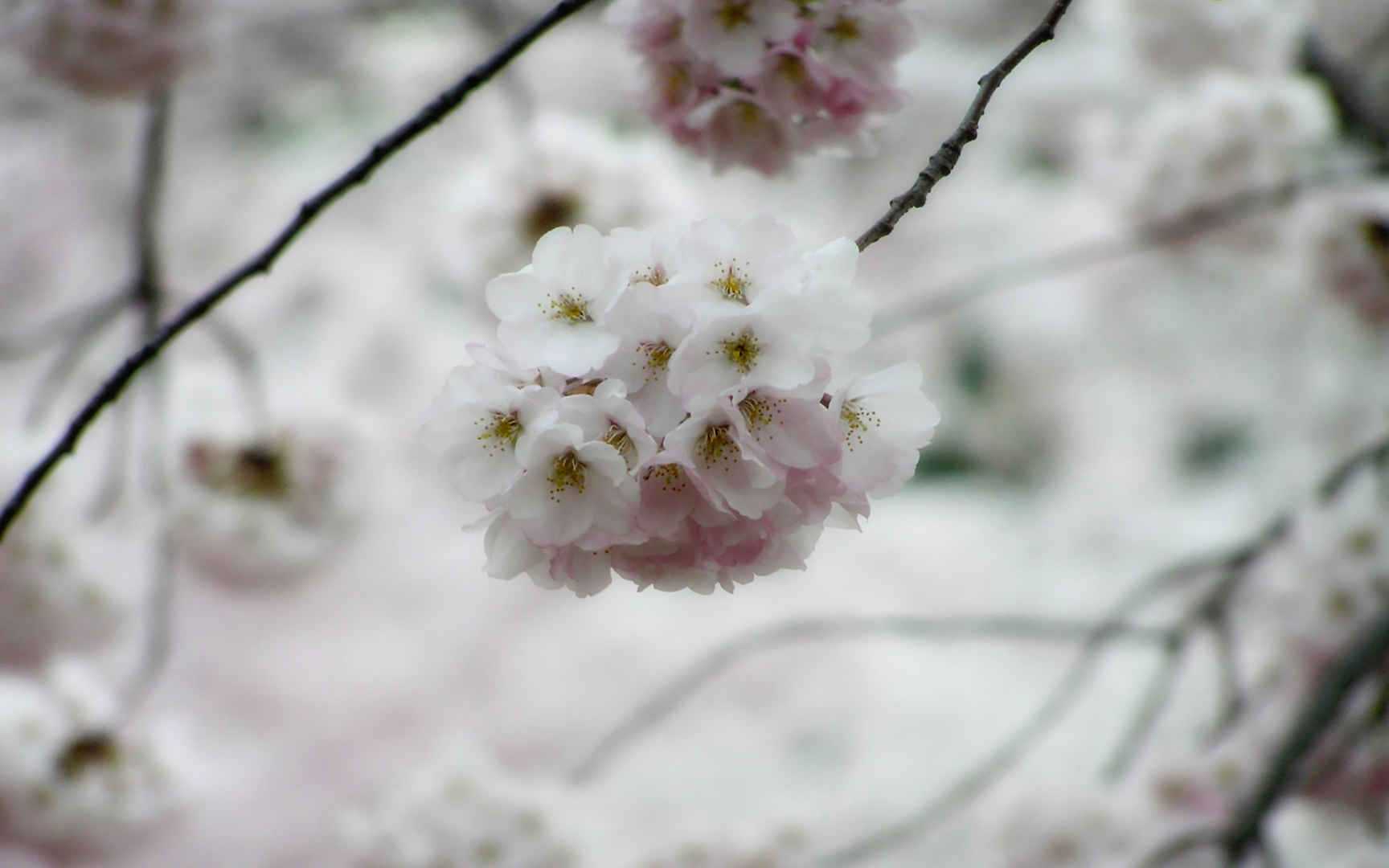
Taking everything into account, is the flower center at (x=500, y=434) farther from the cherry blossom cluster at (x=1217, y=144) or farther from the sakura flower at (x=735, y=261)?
the cherry blossom cluster at (x=1217, y=144)

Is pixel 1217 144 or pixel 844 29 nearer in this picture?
pixel 844 29

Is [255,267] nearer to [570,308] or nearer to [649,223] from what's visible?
[570,308]

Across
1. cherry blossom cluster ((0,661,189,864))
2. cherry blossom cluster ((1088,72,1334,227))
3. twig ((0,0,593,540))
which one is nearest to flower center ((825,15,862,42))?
twig ((0,0,593,540))

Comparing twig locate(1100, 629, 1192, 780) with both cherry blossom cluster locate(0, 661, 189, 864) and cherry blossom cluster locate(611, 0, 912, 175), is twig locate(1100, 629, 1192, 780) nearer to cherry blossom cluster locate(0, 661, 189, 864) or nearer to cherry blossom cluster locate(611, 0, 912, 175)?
cherry blossom cluster locate(611, 0, 912, 175)

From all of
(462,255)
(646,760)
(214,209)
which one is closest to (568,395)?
(462,255)

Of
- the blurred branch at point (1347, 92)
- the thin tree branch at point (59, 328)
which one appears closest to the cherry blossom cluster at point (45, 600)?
the thin tree branch at point (59, 328)

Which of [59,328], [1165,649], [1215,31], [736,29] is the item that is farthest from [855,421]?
[1215,31]
